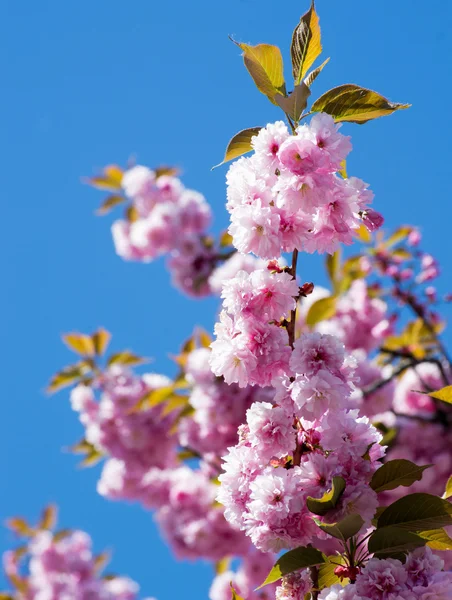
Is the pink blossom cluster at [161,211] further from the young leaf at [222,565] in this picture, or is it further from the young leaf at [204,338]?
the young leaf at [222,565]

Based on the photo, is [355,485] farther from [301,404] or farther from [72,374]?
[72,374]

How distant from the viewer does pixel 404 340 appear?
14.9 feet

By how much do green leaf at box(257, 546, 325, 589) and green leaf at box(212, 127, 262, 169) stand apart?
2.55 feet

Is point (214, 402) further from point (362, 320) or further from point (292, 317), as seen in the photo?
point (292, 317)

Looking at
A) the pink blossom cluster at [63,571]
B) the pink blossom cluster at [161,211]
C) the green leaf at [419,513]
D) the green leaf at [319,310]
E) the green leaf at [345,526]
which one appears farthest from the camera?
the pink blossom cluster at [63,571]

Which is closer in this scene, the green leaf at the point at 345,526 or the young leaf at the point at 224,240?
the green leaf at the point at 345,526

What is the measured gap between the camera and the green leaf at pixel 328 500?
1.13m

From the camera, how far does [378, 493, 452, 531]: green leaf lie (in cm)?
121

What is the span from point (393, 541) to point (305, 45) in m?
1.00

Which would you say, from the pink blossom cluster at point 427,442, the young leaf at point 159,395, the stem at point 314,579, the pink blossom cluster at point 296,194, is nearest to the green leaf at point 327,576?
the stem at point 314,579

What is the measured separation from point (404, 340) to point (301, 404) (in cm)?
349

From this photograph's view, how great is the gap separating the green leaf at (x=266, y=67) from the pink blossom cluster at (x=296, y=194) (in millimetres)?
157

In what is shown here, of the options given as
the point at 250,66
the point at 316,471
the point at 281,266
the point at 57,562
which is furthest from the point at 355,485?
the point at 57,562

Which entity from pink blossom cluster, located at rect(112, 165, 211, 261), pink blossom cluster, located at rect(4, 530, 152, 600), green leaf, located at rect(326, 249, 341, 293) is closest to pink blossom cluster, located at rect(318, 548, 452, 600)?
green leaf, located at rect(326, 249, 341, 293)
